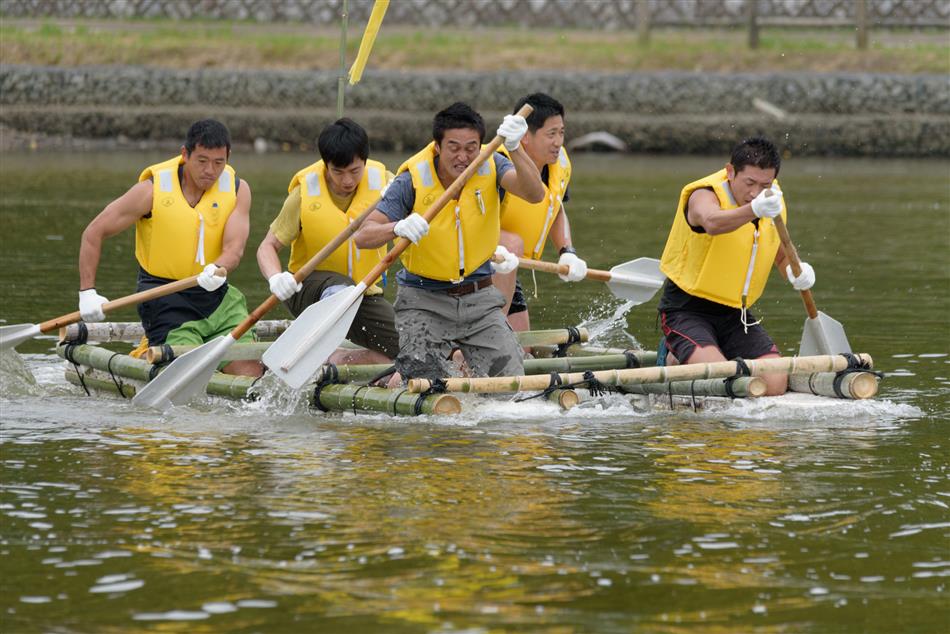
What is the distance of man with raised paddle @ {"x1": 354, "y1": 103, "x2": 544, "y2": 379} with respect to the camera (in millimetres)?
9430

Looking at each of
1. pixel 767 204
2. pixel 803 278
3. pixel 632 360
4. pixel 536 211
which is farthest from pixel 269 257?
pixel 803 278

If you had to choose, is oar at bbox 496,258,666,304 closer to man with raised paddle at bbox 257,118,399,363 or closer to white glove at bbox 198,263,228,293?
man with raised paddle at bbox 257,118,399,363

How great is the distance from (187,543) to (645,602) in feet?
5.98

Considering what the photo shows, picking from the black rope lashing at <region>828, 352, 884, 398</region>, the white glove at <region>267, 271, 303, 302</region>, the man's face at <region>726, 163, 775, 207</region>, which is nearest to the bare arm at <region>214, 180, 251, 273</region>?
the white glove at <region>267, 271, 303, 302</region>

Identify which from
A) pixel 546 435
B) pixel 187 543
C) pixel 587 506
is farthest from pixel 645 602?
pixel 546 435

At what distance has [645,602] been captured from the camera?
6.14 metres

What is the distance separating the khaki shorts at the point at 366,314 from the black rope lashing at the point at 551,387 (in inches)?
44.7

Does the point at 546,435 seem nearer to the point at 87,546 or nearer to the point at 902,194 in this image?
the point at 87,546

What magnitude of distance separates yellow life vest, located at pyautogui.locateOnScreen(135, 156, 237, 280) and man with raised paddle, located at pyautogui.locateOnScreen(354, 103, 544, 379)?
124 cm

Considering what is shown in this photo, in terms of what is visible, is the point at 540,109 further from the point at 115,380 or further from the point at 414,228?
the point at 115,380

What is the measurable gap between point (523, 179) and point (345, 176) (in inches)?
45.1

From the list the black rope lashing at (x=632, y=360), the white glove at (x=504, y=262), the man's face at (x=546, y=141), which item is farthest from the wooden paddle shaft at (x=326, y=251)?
the black rope lashing at (x=632, y=360)

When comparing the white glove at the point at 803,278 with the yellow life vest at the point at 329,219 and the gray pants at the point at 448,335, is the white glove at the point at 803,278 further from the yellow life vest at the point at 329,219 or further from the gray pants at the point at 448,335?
the yellow life vest at the point at 329,219

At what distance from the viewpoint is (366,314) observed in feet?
33.9
